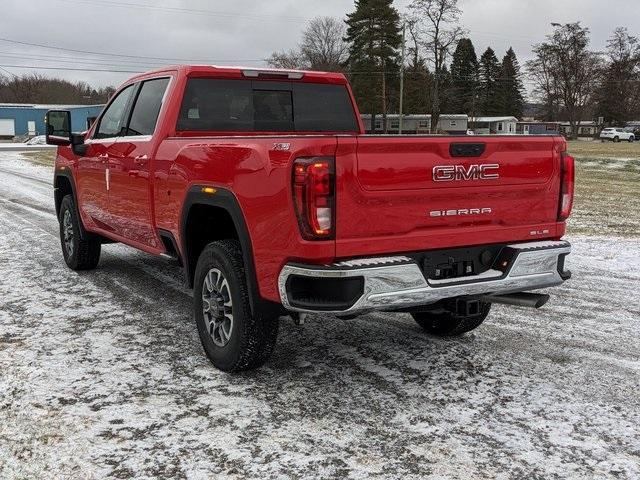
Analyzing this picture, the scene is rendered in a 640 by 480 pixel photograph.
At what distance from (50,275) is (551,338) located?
5050 millimetres

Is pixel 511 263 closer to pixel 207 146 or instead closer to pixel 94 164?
pixel 207 146

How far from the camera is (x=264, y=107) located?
533 cm

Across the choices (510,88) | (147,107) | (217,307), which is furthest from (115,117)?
(510,88)

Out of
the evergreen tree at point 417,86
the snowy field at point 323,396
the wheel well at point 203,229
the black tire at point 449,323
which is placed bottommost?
the snowy field at point 323,396

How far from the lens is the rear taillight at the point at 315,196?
321 cm

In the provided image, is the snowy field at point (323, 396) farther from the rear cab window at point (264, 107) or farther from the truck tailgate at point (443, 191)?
the rear cab window at point (264, 107)

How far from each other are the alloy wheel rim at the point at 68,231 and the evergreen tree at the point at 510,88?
9304 centimetres

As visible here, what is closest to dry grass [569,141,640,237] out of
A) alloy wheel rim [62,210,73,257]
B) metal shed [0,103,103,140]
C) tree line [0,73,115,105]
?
alloy wheel rim [62,210,73,257]

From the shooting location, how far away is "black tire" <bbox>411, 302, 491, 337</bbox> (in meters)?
4.77

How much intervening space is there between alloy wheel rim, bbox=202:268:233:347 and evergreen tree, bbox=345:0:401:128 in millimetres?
55843

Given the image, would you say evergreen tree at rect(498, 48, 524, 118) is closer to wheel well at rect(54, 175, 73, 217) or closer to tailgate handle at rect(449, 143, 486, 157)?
wheel well at rect(54, 175, 73, 217)

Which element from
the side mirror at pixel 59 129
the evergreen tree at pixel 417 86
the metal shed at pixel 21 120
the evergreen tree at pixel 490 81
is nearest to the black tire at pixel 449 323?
the side mirror at pixel 59 129

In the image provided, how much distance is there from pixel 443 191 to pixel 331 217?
2.36 feet

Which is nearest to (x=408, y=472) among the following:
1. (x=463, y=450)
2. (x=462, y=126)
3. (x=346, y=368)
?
(x=463, y=450)
